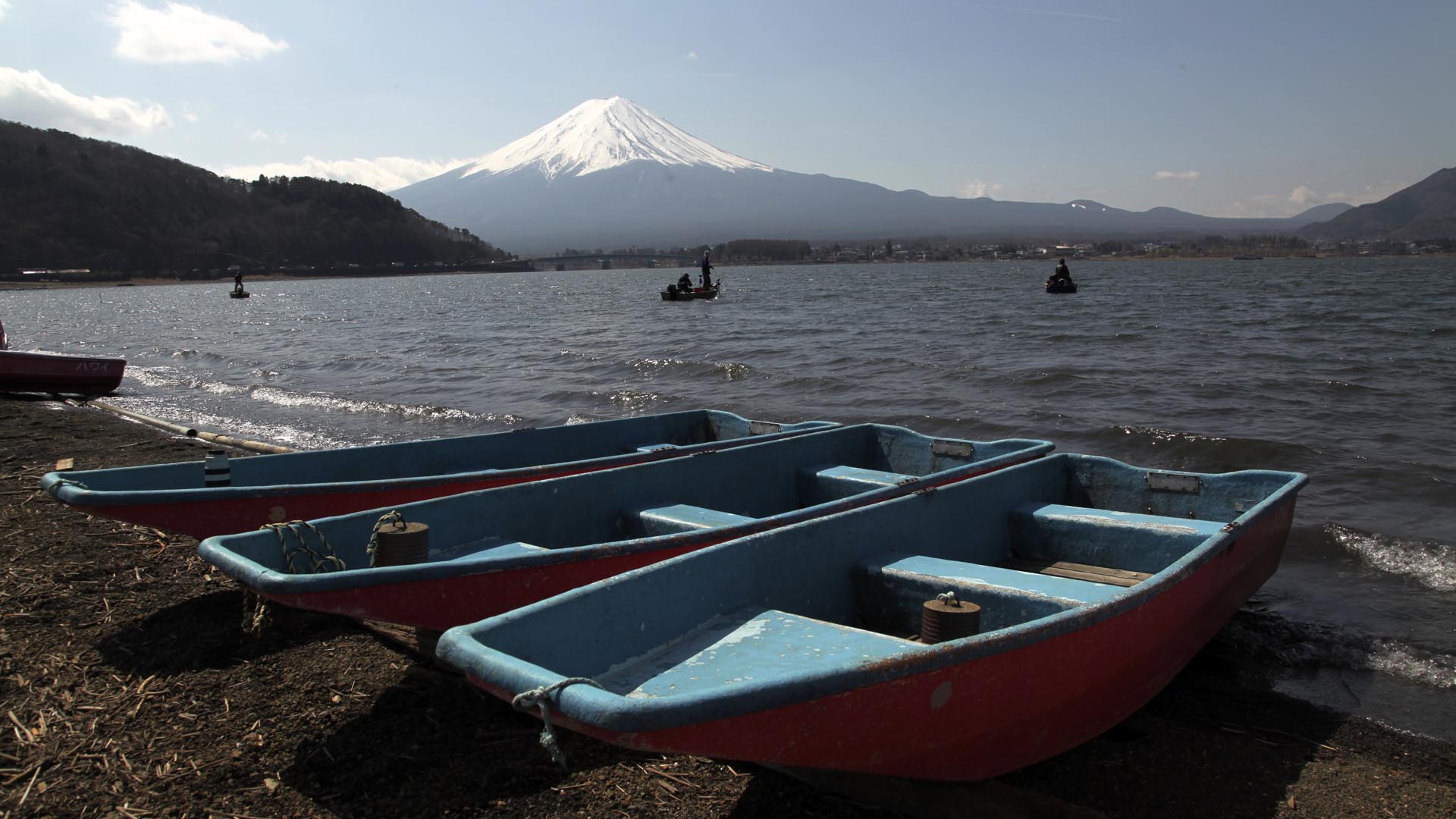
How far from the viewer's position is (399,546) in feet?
14.0

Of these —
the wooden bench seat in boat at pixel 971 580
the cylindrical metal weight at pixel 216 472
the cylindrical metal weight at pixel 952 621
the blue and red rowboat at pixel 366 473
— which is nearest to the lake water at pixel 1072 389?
the wooden bench seat in boat at pixel 971 580

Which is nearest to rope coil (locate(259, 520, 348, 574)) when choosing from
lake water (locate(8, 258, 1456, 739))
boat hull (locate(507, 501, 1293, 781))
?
boat hull (locate(507, 501, 1293, 781))

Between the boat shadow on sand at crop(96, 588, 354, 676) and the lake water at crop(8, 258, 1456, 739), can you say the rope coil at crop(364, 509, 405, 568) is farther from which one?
the lake water at crop(8, 258, 1456, 739)

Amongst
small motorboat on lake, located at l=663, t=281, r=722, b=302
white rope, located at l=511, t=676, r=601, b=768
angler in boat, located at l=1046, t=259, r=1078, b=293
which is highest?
angler in boat, located at l=1046, t=259, r=1078, b=293

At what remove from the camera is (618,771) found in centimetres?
359

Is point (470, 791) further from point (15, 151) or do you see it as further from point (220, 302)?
point (15, 151)

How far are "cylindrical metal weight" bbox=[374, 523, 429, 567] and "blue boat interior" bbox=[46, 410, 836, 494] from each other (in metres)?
1.40

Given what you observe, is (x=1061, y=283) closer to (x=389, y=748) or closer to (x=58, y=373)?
(x=58, y=373)

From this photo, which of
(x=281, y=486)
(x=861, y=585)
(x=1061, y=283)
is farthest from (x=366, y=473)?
(x=1061, y=283)

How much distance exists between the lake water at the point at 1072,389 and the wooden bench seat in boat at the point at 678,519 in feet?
11.8

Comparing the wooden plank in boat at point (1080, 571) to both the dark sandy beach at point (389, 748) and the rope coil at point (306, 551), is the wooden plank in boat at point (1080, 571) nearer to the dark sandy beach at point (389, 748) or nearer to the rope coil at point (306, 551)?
the dark sandy beach at point (389, 748)

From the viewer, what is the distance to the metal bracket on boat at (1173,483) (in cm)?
629

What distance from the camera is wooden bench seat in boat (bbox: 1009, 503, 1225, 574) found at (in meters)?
5.30

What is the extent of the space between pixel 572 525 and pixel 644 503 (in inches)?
23.8
